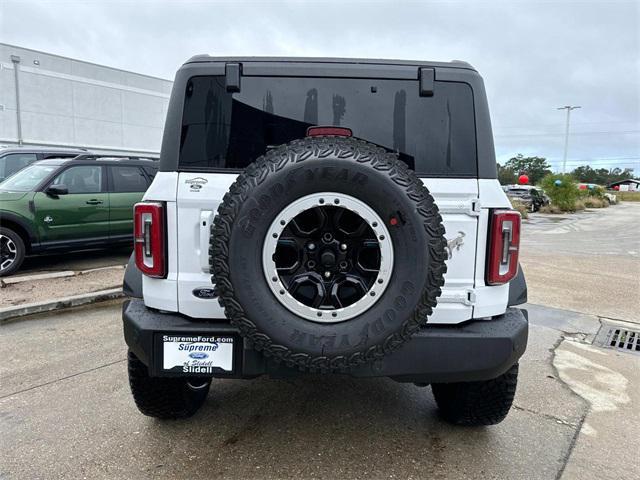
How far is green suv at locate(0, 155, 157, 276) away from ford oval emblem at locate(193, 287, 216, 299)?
5.16 metres

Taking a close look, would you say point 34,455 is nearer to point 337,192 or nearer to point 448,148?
point 337,192

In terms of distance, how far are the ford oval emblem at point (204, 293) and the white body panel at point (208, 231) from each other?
15 mm

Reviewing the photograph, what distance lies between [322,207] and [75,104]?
32.0 metres

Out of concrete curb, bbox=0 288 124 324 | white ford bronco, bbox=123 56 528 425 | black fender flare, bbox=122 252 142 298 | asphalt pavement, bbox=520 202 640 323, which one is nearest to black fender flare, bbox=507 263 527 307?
white ford bronco, bbox=123 56 528 425

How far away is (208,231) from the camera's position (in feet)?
7.14

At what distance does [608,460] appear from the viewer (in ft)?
8.20

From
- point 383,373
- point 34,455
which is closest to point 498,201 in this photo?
point 383,373

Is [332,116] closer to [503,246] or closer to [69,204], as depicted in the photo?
[503,246]

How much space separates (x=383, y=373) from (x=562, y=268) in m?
7.77

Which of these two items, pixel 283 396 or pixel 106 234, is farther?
pixel 106 234

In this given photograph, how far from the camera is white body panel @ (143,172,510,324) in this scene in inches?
85.9

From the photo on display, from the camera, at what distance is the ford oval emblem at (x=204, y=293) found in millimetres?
2207

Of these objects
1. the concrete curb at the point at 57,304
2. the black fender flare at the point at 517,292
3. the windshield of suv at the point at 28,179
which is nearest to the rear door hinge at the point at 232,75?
the black fender flare at the point at 517,292

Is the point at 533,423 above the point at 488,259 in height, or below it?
below
